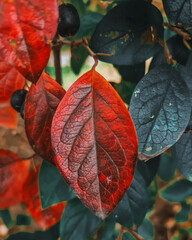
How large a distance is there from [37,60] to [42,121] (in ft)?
0.42

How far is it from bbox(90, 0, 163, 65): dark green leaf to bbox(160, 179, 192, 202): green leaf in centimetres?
49

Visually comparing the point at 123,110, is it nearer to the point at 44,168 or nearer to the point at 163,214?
the point at 44,168

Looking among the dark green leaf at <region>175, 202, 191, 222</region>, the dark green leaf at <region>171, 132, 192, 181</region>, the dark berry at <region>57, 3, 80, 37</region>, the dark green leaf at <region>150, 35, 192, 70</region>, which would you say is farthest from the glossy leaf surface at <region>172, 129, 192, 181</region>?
the dark green leaf at <region>175, 202, 191, 222</region>

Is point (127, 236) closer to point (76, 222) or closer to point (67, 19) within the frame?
point (76, 222)

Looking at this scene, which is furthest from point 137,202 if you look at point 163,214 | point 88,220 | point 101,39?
point 163,214

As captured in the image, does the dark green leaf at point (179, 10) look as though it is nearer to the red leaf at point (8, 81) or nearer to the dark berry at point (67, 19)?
the dark berry at point (67, 19)

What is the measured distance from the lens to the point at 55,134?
26 centimetres

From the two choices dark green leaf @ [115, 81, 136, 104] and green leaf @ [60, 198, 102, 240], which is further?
green leaf @ [60, 198, 102, 240]

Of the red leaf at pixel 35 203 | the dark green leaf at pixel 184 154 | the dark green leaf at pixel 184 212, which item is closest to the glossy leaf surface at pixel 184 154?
the dark green leaf at pixel 184 154

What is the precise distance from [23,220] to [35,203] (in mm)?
181

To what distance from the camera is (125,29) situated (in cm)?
34

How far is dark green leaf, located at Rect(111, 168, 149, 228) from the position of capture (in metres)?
0.43

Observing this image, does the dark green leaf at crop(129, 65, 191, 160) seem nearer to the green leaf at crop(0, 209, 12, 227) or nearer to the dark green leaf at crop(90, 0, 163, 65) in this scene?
the dark green leaf at crop(90, 0, 163, 65)

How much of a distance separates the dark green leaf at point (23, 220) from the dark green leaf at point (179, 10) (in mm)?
607
